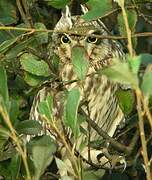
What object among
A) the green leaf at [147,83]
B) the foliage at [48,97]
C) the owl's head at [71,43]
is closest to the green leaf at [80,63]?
the foliage at [48,97]

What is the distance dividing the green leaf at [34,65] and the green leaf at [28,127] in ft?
0.91

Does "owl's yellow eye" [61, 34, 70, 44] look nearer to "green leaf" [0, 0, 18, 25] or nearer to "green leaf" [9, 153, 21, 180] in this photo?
"green leaf" [0, 0, 18, 25]

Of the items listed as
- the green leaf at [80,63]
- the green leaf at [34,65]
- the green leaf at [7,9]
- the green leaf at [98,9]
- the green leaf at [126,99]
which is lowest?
the green leaf at [126,99]

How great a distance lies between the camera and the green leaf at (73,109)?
1819 millimetres

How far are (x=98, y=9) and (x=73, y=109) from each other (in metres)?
0.37

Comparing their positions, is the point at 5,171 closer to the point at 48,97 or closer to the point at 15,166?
the point at 15,166

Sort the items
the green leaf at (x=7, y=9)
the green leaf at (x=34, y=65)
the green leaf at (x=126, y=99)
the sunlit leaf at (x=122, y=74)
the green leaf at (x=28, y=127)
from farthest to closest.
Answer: the green leaf at (x=7, y=9)
the green leaf at (x=34, y=65)
the green leaf at (x=126, y=99)
the green leaf at (x=28, y=127)
the sunlit leaf at (x=122, y=74)

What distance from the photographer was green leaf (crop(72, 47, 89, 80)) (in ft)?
6.50

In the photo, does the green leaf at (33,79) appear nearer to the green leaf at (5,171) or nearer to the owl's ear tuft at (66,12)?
the green leaf at (5,171)

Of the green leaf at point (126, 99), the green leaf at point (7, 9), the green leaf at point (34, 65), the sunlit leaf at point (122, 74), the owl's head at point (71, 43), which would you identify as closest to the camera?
Result: the sunlit leaf at point (122, 74)

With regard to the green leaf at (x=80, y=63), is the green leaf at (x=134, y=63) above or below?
above

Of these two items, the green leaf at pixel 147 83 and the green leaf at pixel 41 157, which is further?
the green leaf at pixel 41 157

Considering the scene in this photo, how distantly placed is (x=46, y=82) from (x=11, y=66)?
6.1 inches

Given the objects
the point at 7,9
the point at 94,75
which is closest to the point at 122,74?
the point at 7,9
